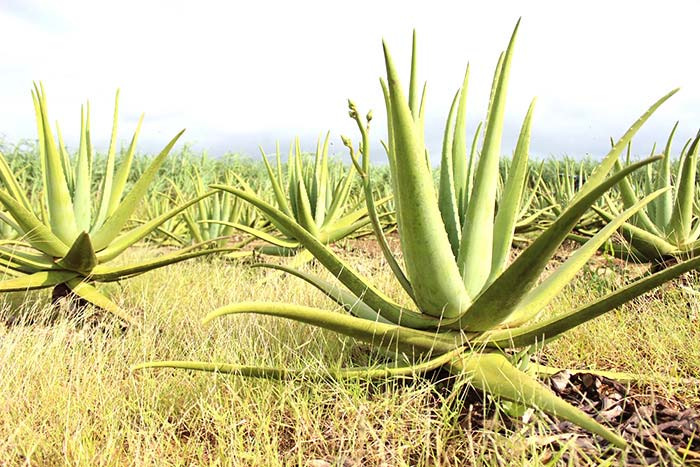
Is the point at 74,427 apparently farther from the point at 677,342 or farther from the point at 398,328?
the point at 677,342

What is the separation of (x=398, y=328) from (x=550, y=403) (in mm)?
437

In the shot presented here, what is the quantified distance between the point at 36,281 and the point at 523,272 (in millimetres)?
2262

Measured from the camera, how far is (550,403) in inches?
54.4

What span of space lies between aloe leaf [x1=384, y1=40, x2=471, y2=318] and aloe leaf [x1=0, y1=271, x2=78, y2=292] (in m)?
1.88

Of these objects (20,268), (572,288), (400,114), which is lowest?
(572,288)

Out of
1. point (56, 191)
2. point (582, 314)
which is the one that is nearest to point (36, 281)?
point (56, 191)

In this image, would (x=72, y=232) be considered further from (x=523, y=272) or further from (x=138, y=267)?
(x=523, y=272)

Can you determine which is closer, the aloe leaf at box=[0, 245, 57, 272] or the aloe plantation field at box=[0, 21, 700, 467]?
the aloe plantation field at box=[0, 21, 700, 467]

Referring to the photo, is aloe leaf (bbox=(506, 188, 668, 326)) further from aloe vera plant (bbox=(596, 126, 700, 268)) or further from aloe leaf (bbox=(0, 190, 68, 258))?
aloe leaf (bbox=(0, 190, 68, 258))

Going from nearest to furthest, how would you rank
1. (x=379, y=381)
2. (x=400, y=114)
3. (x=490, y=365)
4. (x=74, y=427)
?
1. (x=400, y=114)
2. (x=490, y=365)
3. (x=74, y=427)
4. (x=379, y=381)

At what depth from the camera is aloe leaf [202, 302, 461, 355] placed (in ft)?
5.01

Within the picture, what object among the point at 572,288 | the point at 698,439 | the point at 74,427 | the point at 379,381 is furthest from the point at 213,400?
the point at 572,288

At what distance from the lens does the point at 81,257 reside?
261 cm

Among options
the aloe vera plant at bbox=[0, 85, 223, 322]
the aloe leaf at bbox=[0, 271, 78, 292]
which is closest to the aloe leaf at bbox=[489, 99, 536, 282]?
the aloe vera plant at bbox=[0, 85, 223, 322]
